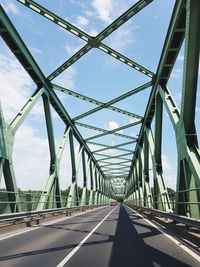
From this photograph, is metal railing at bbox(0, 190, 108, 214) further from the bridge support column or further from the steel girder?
the steel girder

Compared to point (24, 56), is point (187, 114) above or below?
below

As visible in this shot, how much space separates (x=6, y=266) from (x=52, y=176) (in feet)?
63.9

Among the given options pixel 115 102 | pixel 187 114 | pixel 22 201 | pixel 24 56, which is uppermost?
pixel 115 102

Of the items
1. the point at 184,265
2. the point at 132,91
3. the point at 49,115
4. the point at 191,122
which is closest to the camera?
the point at 184,265

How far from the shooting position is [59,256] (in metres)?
7.93

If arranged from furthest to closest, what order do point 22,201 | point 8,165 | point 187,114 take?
point 22,201, point 8,165, point 187,114

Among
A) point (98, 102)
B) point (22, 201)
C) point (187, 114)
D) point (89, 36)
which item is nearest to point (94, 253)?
point (187, 114)

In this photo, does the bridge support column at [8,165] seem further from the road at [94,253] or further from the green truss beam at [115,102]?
the green truss beam at [115,102]

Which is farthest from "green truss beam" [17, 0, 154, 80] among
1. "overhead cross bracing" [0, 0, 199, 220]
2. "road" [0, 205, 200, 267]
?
"road" [0, 205, 200, 267]

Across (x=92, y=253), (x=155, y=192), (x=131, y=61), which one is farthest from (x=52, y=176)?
(x=92, y=253)

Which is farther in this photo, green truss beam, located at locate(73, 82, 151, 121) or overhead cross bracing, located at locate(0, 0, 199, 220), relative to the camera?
green truss beam, located at locate(73, 82, 151, 121)

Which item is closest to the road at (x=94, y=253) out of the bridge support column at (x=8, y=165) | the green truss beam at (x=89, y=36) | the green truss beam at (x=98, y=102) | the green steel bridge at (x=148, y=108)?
the green steel bridge at (x=148, y=108)

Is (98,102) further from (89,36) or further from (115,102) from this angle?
(89,36)

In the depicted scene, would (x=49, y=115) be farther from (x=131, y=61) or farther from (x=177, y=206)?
(x=177, y=206)
